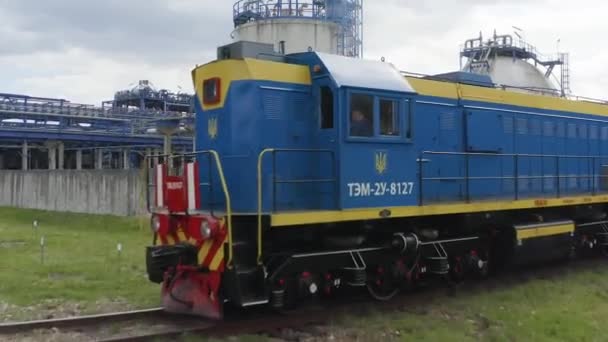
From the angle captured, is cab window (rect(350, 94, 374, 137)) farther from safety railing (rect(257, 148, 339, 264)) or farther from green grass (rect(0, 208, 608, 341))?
green grass (rect(0, 208, 608, 341))

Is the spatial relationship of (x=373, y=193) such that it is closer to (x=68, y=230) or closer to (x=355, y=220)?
(x=355, y=220)

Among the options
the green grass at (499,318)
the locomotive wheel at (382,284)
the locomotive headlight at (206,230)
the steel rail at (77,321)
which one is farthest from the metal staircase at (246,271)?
the locomotive wheel at (382,284)

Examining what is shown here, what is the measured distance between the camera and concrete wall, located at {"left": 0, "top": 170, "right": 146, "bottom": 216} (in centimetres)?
1911

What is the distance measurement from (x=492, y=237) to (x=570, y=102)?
15.5 feet

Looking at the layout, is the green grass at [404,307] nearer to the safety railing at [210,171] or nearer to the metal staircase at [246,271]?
the metal staircase at [246,271]

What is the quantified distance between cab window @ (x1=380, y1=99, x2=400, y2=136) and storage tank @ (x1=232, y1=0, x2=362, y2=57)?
22673 millimetres

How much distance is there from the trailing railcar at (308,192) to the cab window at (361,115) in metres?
0.01

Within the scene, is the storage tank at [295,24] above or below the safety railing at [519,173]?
above

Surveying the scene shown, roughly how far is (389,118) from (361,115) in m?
0.51

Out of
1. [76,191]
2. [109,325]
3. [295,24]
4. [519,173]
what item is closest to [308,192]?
[109,325]

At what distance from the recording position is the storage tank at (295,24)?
101 feet

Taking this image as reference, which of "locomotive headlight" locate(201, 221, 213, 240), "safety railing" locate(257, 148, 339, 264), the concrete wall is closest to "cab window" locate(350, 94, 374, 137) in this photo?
"safety railing" locate(257, 148, 339, 264)

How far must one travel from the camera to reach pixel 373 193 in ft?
25.7

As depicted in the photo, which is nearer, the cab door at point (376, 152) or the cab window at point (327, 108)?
the cab door at point (376, 152)
